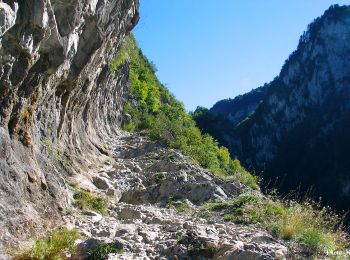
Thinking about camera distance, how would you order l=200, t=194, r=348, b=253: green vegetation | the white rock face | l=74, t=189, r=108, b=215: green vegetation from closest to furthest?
the white rock face < l=200, t=194, r=348, b=253: green vegetation < l=74, t=189, r=108, b=215: green vegetation

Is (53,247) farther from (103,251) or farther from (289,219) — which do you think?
(289,219)

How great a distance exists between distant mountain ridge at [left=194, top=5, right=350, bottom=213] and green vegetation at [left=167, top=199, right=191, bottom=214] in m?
61.7

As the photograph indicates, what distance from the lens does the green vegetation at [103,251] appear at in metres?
5.84

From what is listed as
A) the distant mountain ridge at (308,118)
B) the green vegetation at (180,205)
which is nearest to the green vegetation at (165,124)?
the green vegetation at (180,205)

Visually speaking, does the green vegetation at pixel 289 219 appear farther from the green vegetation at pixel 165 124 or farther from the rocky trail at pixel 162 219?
the green vegetation at pixel 165 124

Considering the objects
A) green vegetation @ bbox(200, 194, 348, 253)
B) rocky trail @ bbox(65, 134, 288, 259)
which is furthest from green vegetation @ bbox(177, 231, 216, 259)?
green vegetation @ bbox(200, 194, 348, 253)

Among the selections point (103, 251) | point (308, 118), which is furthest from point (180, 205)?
point (308, 118)

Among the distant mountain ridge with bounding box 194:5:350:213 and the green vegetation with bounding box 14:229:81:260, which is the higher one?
the distant mountain ridge with bounding box 194:5:350:213

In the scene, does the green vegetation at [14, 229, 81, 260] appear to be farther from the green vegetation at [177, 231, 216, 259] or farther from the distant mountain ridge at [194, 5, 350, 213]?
the distant mountain ridge at [194, 5, 350, 213]

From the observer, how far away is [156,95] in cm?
2841

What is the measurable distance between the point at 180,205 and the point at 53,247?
4.36 meters

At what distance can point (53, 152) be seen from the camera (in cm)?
950

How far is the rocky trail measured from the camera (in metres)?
6.15

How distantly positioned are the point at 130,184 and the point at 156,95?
57.0 feet
